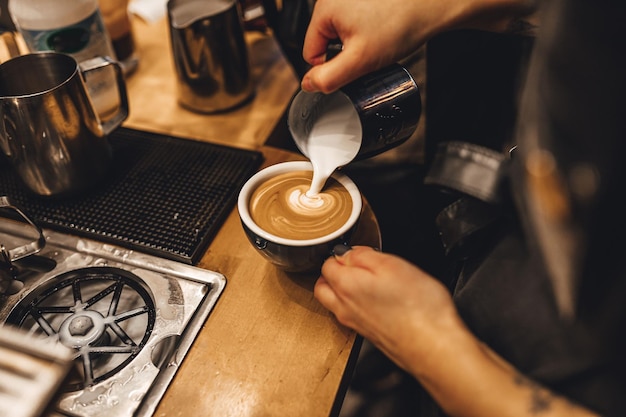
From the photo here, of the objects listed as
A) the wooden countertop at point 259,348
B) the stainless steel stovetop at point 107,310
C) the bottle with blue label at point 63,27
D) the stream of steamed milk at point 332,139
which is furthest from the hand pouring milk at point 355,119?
the bottle with blue label at point 63,27

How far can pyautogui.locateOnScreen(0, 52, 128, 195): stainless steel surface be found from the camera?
42.7 inches

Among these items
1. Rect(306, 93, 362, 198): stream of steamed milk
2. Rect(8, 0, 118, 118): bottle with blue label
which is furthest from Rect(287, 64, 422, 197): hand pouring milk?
Rect(8, 0, 118, 118): bottle with blue label

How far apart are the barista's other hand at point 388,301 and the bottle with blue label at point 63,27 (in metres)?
0.96

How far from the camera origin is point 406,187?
1855mm

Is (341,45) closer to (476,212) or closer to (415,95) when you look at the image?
(415,95)

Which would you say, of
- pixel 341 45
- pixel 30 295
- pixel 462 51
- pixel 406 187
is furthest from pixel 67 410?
pixel 462 51

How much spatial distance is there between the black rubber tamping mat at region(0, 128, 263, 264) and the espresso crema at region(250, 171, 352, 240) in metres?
0.17

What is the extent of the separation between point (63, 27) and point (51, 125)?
15.4 inches

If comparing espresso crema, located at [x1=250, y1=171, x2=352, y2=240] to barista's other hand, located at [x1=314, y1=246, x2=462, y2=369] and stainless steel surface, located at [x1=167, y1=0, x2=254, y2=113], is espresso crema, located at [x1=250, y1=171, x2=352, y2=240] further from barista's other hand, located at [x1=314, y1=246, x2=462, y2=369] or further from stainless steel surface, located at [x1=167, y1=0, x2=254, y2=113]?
stainless steel surface, located at [x1=167, y1=0, x2=254, y2=113]

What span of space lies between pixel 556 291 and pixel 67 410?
0.78 m

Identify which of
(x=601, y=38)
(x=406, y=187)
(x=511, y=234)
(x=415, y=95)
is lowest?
(x=406, y=187)

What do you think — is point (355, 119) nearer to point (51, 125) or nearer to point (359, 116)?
point (359, 116)

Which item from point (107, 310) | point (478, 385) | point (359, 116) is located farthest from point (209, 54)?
point (478, 385)

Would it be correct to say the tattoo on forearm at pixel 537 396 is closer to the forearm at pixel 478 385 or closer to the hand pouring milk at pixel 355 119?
the forearm at pixel 478 385
